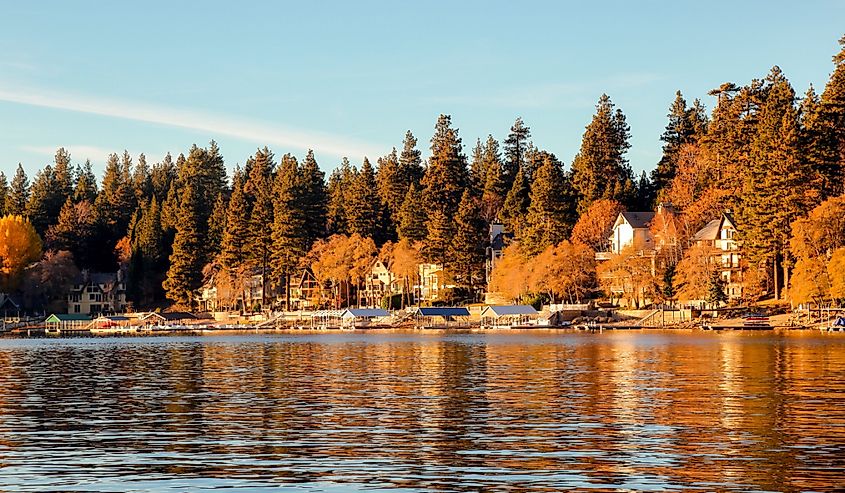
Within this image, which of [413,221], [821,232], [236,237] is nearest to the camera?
[821,232]

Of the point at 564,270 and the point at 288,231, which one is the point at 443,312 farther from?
the point at 288,231

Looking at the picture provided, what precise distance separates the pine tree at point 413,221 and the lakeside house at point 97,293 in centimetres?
A: 5696

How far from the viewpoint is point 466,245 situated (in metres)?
143

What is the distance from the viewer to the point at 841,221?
317ft

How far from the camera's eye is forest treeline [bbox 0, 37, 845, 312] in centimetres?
10681

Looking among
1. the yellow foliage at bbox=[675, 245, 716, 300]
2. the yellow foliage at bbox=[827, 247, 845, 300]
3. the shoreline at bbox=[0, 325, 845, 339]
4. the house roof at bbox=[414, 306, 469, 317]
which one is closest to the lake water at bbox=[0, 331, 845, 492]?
the yellow foliage at bbox=[827, 247, 845, 300]

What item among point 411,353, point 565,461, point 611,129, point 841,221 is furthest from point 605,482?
point 611,129

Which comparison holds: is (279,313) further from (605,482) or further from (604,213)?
(605,482)

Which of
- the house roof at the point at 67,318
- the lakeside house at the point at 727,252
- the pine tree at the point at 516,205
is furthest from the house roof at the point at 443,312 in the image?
the house roof at the point at 67,318

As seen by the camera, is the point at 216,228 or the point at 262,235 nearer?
the point at 262,235

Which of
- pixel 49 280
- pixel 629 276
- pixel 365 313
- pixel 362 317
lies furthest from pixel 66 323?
pixel 629 276

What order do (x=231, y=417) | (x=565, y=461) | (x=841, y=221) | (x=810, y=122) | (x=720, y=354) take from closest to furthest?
(x=565, y=461) < (x=231, y=417) < (x=720, y=354) < (x=841, y=221) < (x=810, y=122)

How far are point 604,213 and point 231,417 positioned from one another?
10782 cm

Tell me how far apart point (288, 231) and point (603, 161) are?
46690 mm
